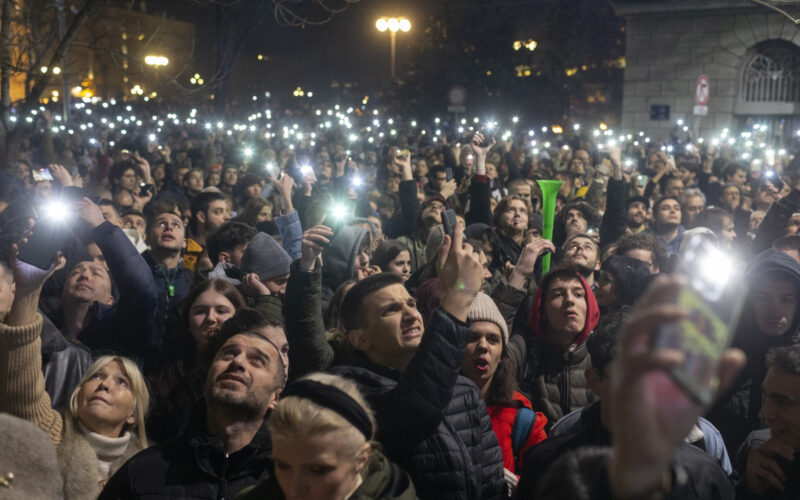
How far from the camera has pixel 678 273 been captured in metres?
1.14

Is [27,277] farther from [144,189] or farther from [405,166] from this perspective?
[144,189]

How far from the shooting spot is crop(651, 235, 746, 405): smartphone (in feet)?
3.45

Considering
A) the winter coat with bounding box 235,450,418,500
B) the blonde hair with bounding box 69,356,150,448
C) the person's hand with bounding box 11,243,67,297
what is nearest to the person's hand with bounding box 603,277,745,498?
the winter coat with bounding box 235,450,418,500

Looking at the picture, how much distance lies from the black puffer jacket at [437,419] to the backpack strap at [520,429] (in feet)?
1.70

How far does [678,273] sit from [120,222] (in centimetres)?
688

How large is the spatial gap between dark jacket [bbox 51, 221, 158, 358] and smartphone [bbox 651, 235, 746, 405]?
13.0 feet

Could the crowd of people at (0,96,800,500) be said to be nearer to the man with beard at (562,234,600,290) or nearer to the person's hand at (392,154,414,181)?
Answer: the man with beard at (562,234,600,290)

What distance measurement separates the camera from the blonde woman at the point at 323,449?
2.50 metres

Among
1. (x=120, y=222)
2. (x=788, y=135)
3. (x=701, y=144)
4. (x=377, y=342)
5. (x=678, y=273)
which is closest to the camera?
(x=678, y=273)

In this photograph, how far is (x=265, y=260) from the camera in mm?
5172

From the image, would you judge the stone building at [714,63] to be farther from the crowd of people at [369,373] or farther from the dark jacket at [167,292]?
the dark jacket at [167,292]

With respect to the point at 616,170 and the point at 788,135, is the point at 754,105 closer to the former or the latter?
the point at 788,135

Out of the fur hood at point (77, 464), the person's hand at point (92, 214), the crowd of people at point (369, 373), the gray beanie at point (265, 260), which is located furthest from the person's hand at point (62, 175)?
the fur hood at point (77, 464)

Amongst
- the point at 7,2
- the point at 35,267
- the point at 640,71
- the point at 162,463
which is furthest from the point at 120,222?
the point at 640,71
